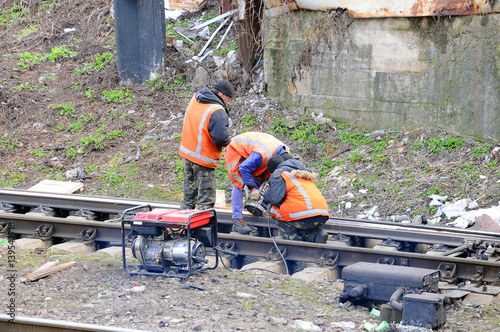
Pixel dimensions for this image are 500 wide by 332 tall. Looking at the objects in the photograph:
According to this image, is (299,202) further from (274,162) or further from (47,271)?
(47,271)

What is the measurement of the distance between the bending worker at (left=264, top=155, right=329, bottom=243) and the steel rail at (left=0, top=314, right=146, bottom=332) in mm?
2844

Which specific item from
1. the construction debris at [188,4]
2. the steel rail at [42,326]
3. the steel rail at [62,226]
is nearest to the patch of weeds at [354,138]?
the steel rail at [62,226]

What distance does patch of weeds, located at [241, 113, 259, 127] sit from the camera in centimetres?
1204

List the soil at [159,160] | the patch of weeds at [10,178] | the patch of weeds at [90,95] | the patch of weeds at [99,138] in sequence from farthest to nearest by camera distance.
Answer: the patch of weeds at [90,95] < the patch of weeds at [99,138] < the patch of weeds at [10,178] < the soil at [159,160]

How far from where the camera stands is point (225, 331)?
461 centimetres

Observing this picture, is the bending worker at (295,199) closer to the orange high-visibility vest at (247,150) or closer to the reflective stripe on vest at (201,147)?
the orange high-visibility vest at (247,150)

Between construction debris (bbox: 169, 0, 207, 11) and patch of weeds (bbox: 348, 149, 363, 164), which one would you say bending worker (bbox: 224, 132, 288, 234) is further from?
construction debris (bbox: 169, 0, 207, 11)

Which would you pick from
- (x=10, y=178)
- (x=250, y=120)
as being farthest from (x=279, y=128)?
(x=10, y=178)

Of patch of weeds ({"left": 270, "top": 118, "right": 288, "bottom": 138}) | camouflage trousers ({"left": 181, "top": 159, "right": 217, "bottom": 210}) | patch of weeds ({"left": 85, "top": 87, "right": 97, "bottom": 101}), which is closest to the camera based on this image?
camouflage trousers ({"left": 181, "top": 159, "right": 217, "bottom": 210})

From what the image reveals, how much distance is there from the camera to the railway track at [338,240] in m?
6.19

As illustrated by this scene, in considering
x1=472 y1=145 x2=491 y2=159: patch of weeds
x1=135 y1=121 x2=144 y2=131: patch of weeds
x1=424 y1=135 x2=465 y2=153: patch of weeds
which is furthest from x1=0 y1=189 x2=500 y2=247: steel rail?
x1=135 y1=121 x2=144 y2=131: patch of weeds

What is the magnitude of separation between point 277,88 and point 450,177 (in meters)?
4.20

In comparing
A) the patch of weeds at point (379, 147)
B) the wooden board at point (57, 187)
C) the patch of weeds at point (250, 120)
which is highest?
the patch of weeds at point (250, 120)

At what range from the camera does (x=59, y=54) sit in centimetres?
1583
